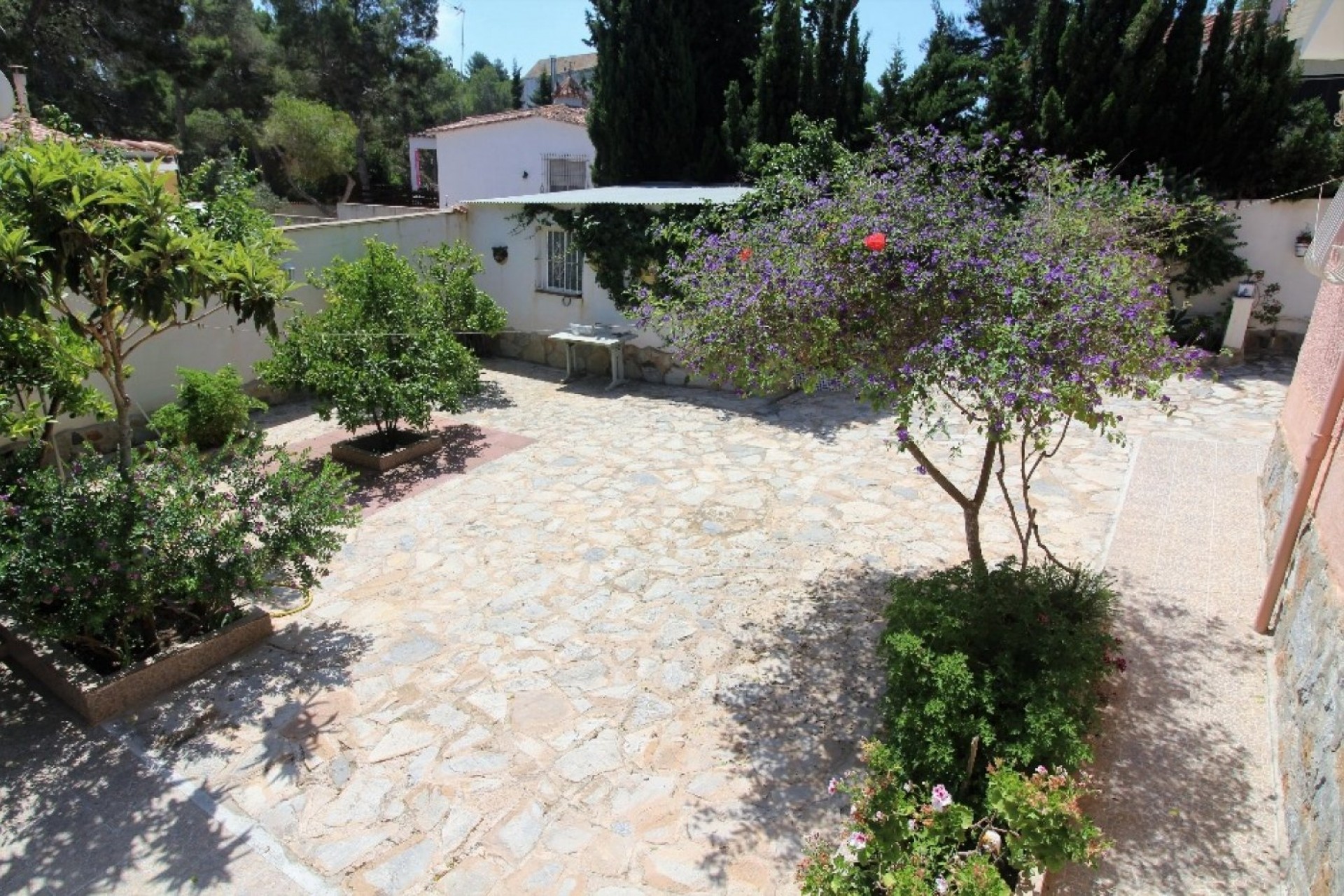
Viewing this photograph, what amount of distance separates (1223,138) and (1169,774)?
12.1 metres

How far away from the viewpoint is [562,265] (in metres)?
13.3

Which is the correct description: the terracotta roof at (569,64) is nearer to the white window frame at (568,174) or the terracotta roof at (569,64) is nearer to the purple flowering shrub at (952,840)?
the white window frame at (568,174)

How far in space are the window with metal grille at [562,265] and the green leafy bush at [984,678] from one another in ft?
31.3

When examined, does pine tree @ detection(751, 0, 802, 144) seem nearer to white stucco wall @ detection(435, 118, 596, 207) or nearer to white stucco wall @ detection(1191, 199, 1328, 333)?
white stucco wall @ detection(435, 118, 596, 207)

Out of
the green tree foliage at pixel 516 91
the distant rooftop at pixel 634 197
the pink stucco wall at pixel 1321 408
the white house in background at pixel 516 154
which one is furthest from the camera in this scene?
the green tree foliage at pixel 516 91

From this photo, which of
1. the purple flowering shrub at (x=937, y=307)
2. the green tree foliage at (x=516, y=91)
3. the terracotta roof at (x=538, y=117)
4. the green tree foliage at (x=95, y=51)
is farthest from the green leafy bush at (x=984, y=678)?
the green tree foliage at (x=516, y=91)

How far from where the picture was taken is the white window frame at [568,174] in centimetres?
2139

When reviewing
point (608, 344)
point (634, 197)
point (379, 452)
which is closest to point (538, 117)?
point (634, 197)

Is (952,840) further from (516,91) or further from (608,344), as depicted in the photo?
(516,91)

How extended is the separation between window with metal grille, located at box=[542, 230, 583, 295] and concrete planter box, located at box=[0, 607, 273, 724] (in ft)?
28.1

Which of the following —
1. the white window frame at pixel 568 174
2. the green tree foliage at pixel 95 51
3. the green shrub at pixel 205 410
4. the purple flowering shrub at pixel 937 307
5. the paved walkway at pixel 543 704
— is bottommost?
the paved walkway at pixel 543 704

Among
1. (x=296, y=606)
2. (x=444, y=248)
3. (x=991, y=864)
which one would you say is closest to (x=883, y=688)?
(x=991, y=864)

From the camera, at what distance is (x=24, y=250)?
4.04 metres

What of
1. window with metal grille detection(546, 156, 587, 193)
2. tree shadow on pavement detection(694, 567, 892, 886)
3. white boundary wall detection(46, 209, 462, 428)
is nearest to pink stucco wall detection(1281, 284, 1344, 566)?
tree shadow on pavement detection(694, 567, 892, 886)
